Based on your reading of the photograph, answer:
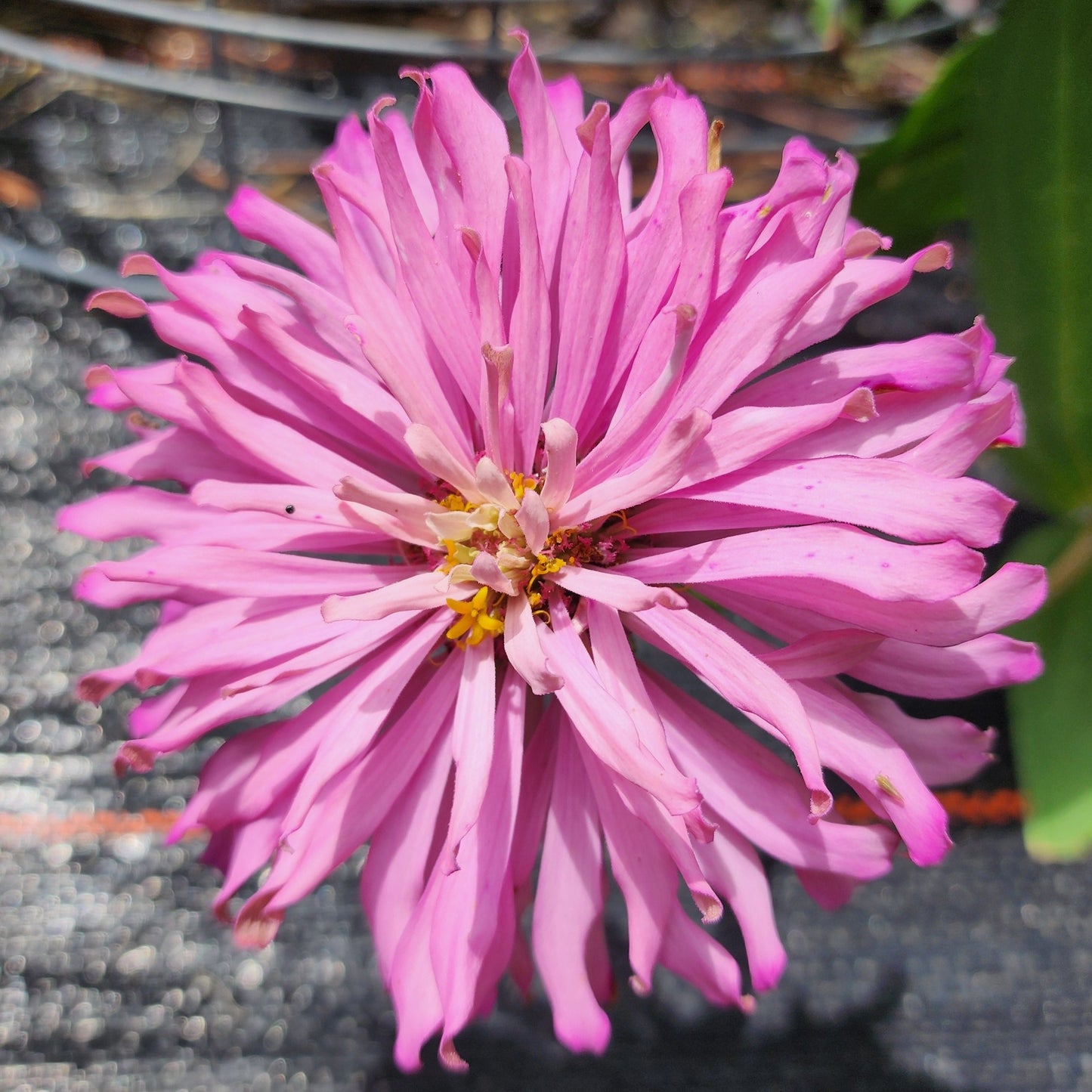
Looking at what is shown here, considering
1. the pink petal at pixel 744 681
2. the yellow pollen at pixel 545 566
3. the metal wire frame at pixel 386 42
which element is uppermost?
the metal wire frame at pixel 386 42

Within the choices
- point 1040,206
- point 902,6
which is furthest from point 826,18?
point 1040,206

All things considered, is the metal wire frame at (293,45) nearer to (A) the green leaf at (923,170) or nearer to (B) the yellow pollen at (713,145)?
(A) the green leaf at (923,170)

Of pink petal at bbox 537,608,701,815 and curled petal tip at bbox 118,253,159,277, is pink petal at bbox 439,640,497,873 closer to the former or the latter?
pink petal at bbox 537,608,701,815

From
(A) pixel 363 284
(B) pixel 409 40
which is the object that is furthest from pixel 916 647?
(B) pixel 409 40

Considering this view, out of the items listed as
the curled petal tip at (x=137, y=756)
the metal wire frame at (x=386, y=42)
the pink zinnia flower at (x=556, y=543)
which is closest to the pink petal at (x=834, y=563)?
the pink zinnia flower at (x=556, y=543)

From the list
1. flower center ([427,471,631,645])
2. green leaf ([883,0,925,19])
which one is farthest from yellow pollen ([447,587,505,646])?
green leaf ([883,0,925,19])

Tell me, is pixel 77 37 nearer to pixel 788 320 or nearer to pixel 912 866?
pixel 788 320
